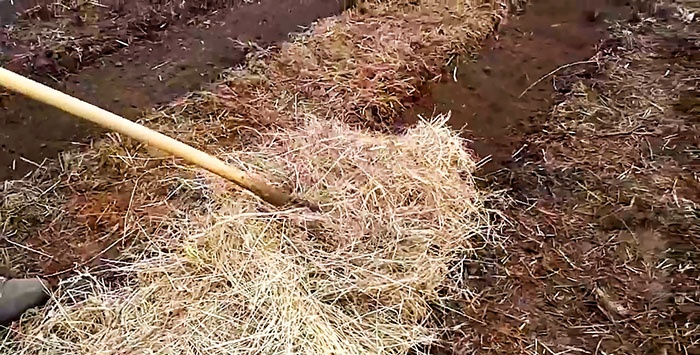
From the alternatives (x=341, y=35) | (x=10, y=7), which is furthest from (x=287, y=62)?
(x=10, y=7)

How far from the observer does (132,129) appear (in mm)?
2494

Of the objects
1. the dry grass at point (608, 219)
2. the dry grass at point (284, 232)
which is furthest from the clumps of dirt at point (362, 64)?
the dry grass at point (608, 219)

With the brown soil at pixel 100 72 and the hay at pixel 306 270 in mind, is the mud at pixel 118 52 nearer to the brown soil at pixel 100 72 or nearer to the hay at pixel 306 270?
the brown soil at pixel 100 72

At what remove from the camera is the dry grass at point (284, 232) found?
98.8 inches

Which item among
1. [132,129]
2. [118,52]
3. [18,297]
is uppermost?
[132,129]

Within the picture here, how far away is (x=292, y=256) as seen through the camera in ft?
8.90

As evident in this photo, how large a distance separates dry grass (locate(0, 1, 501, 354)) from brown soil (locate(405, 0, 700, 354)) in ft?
0.54

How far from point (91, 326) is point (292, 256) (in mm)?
768

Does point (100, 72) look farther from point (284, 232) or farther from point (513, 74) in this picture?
point (513, 74)

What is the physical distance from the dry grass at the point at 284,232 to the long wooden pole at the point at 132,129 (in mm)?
112

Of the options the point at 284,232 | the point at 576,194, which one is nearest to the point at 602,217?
the point at 576,194

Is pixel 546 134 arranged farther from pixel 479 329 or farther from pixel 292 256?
pixel 292 256

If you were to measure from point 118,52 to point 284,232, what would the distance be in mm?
1952

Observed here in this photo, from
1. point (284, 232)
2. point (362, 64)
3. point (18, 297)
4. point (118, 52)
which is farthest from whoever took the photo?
point (118, 52)
